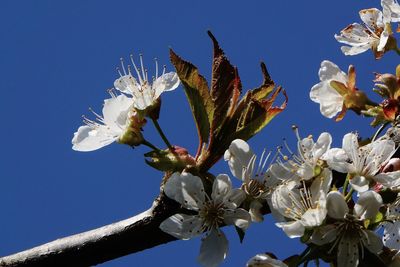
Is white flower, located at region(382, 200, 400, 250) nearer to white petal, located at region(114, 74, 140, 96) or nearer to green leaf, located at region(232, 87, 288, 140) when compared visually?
green leaf, located at region(232, 87, 288, 140)

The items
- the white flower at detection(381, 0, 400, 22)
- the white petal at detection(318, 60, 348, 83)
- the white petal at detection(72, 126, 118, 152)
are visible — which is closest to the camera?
the white petal at detection(72, 126, 118, 152)

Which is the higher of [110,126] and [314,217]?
[110,126]

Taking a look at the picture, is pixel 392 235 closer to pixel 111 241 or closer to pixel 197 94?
pixel 197 94

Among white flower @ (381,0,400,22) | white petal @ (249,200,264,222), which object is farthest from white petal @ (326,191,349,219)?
white flower @ (381,0,400,22)

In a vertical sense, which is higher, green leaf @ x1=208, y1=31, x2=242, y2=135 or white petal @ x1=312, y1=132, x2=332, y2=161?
green leaf @ x1=208, y1=31, x2=242, y2=135

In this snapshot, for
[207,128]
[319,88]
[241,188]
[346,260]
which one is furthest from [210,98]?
[346,260]

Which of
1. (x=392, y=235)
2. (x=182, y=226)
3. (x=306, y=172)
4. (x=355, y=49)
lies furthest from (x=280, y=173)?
(x=355, y=49)

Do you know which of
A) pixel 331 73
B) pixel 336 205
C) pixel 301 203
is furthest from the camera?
pixel 331 73

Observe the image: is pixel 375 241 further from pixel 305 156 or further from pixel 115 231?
pixel 115 231
